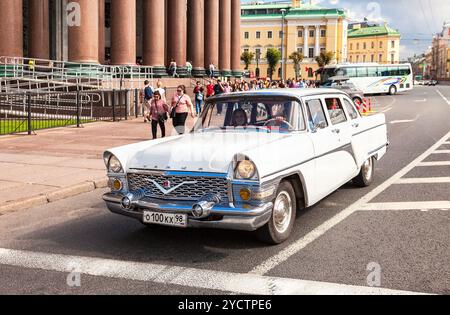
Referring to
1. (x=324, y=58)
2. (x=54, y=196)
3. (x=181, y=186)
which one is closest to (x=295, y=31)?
(x=324, y=58)

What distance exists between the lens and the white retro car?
5863 millimetres

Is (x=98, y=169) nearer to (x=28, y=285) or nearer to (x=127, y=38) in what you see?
(x=28, y=285)

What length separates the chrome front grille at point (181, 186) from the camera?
5.93 meters

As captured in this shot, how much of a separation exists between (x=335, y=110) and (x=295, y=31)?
13632 cm

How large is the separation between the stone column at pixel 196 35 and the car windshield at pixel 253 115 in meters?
39.0

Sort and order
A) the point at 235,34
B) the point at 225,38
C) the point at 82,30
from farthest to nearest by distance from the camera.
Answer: the point at 235,34, the point at 225,38, the point at 82,30

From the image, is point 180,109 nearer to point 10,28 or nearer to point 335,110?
point 335,110

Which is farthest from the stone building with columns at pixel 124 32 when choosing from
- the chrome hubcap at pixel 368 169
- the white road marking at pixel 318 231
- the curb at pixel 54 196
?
the chrome hubcap at pixel 368 169

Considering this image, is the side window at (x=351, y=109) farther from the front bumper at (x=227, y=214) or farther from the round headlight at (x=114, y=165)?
the round headlight at (x=114, y=165)

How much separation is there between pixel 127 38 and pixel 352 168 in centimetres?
2549

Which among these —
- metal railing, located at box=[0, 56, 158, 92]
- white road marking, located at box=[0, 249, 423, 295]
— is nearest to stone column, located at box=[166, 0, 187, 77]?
metal railing, located at box=[0, 56, 158, 92]

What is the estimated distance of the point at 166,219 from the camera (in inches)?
237
